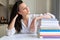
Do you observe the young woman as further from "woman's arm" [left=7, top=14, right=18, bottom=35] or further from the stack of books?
the stack of books

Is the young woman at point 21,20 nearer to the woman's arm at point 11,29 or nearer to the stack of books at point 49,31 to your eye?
the woman's arm at point 11,29

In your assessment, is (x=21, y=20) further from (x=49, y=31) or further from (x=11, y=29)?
(x=49, y=31)

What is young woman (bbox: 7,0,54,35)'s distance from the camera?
6.00ft

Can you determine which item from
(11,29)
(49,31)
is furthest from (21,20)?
(49,31)

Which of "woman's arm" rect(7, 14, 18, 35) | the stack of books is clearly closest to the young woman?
"woman's arm" rect(7, 14, 18, 35)

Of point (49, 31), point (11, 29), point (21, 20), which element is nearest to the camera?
point (49, 31)

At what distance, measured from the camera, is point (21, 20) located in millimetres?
1986

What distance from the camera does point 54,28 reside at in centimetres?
139

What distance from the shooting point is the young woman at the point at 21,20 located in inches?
72.0

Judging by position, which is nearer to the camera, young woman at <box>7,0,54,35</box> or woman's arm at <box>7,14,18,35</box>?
woman's arm at <box>7,14,18,35</box>

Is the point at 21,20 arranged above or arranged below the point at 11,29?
above

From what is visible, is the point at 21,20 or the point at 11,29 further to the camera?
the point at 21,20

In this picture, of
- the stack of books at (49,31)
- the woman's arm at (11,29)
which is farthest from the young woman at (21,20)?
the stack of books at (49,31)

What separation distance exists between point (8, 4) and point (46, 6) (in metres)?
0.95
